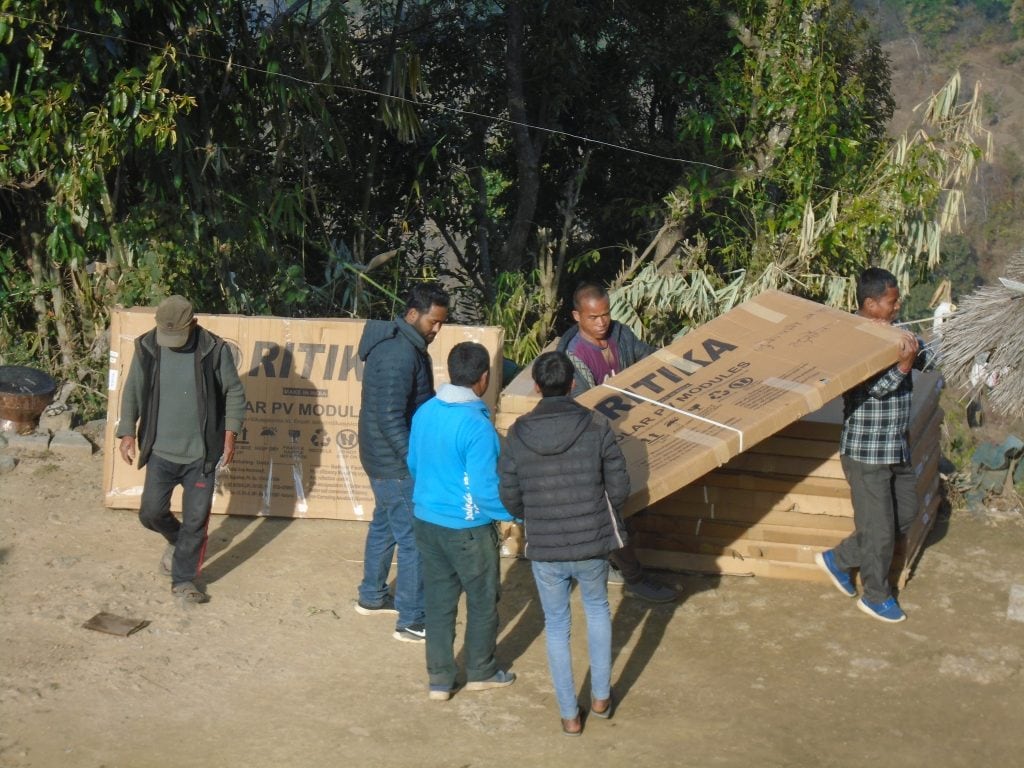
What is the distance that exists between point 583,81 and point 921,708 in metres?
8.28

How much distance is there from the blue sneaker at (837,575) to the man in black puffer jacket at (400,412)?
2233 mm

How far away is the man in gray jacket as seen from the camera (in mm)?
6000

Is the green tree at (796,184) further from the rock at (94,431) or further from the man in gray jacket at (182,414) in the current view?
the man in gray jacket at (182,414)

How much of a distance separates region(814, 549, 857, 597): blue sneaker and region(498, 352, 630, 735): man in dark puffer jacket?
208cm

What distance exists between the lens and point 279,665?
5551 millimetres

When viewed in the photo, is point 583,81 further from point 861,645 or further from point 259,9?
point 861,645

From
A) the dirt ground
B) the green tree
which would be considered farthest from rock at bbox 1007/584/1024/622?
the green tree

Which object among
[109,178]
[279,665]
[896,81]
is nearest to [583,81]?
[109,178]

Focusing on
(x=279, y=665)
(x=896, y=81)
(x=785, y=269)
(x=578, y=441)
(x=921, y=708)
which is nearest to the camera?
(x=578, y=441)

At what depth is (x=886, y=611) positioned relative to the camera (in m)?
6.05

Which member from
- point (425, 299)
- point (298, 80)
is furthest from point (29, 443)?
point (425, 299)

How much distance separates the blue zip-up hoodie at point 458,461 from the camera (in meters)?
4.82

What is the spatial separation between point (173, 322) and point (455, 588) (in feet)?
6.73

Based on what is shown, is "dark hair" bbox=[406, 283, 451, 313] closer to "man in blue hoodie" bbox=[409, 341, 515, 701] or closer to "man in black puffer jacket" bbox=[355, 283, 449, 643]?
"man in black puffer jacket" bbox=[355, 283, 449, 643]
